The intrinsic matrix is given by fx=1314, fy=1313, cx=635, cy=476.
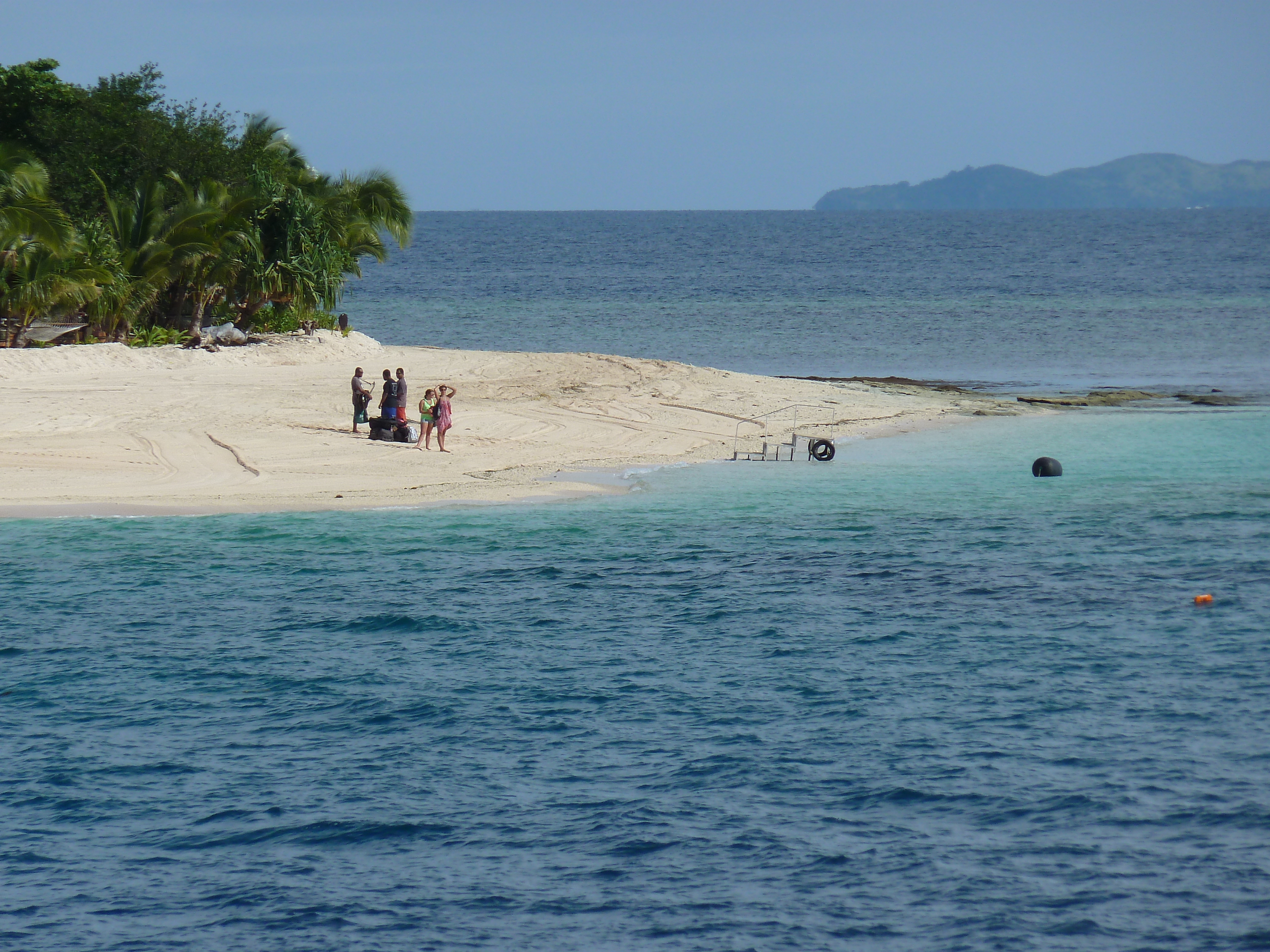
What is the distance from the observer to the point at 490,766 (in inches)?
493

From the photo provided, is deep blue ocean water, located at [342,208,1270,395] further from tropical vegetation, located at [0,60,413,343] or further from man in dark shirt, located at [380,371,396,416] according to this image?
man in dark shirt, located at [380,371,396,416]

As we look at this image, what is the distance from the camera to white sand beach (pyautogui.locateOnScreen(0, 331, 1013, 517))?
78.7 ft

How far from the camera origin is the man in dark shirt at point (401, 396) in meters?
27.5

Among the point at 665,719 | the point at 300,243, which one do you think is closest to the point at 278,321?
the point at 300,243

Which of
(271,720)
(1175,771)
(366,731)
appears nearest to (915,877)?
(1175,771)

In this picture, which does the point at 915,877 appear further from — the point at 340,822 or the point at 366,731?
the point at 366,731

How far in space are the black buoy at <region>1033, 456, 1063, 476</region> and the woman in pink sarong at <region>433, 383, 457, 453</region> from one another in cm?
1186

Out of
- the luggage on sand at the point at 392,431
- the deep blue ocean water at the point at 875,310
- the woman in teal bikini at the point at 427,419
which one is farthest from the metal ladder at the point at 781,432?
the deep blue ocean water at the point at 875,310

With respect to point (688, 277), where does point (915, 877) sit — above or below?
below

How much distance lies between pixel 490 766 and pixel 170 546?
10173 mm

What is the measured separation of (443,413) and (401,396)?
4.44 ft

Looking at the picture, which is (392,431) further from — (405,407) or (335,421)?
(335,421)

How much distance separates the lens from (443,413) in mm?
26750

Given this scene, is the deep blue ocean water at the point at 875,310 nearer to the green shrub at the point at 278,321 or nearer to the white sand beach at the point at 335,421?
the white sand beach at the point at 335,421
